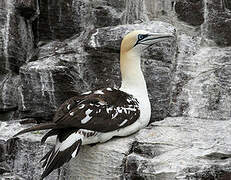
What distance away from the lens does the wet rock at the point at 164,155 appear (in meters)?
3.97

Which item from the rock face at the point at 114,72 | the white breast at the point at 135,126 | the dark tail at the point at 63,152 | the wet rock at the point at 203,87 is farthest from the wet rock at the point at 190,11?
the dark tail at the point at 63,152

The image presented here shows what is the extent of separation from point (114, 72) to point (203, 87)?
3.28 ft

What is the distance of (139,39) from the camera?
502 cm

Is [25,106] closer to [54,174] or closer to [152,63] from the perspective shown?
[54,174]

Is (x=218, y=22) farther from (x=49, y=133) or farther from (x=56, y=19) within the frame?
(x=49, y=133)

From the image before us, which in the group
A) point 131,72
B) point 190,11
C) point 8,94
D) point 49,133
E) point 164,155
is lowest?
point 8,94

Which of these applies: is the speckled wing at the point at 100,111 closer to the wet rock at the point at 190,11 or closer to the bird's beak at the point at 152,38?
the bird's beak at the point at 152,38

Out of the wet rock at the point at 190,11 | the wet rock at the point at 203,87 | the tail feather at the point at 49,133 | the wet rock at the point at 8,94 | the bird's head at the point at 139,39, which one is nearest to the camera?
the tail feather at the point at 49,133

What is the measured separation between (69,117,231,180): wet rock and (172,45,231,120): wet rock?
0.47 m

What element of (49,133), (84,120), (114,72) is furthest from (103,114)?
(114,72)

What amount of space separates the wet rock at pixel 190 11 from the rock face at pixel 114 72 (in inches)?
0.5

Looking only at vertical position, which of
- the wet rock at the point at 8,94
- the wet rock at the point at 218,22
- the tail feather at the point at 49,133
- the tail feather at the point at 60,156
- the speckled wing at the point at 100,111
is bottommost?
the wet rock at the point at 8,94

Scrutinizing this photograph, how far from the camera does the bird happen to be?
4.28m

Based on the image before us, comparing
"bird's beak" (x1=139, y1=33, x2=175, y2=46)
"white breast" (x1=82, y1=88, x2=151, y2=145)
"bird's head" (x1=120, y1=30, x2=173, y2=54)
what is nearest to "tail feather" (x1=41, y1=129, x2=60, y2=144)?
"white breast" (x1=82, y1=88, x2=151, y2=145)
